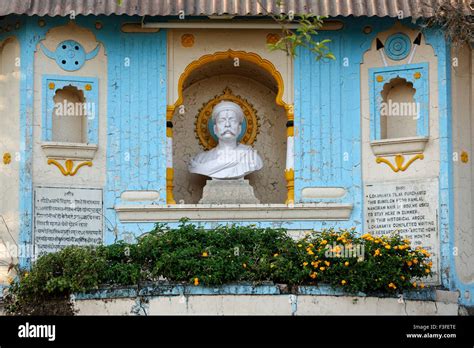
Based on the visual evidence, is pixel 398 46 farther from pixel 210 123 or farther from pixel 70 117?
pixel 70 117

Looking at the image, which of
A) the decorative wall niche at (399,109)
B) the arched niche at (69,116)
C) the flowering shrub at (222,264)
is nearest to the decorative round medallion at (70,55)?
the arched niche at (69,116)

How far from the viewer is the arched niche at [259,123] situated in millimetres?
28406

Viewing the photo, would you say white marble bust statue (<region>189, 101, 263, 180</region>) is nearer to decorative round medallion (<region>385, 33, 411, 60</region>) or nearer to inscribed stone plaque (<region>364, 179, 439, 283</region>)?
inscribed stone plaque (<region>364, 179, 439, 283</region>)

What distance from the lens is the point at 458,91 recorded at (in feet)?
88.1

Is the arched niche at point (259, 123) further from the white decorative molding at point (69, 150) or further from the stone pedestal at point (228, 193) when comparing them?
the white decorative molding at point (69, 150)

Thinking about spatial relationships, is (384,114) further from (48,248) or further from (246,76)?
(48,248)

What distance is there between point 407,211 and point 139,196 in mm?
5079

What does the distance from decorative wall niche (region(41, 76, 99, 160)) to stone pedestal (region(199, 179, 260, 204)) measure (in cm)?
232

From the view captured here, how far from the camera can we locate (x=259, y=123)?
28859 mm

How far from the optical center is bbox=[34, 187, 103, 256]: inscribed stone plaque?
26.4 meters

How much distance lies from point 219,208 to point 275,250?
107 inches

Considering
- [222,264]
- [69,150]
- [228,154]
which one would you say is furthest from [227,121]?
[222,264]

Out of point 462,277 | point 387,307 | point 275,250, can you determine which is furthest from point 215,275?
point 462,277

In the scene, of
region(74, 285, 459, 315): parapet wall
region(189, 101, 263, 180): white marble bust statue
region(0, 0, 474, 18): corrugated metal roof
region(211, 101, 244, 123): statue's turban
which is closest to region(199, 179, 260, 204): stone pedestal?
region(189, 101, 263, 180): white marble bust statue
